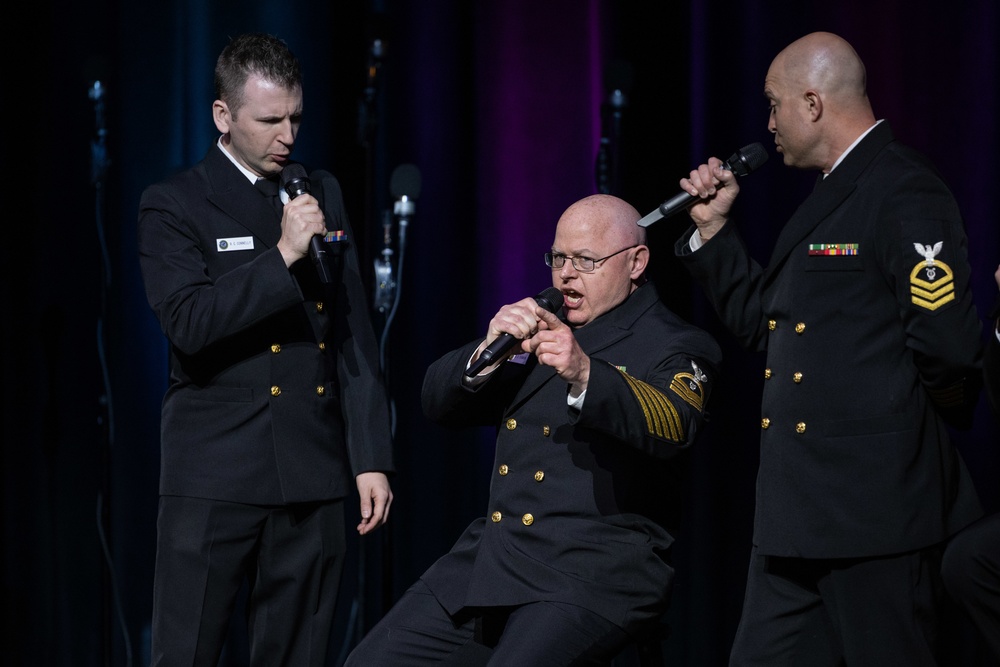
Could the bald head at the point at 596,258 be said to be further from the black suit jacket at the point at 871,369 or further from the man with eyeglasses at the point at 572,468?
the black suit jacket at the point at 871,369

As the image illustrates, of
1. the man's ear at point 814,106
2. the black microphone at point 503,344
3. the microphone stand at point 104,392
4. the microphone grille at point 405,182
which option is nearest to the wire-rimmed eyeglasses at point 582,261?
the black microphone at point 503,344

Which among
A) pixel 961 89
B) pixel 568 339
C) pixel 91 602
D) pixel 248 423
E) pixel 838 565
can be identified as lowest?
pixel 91 602

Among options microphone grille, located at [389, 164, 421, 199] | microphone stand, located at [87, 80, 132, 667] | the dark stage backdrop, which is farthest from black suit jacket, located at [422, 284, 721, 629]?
microphone stand, located at [87, 80, 132, 667]

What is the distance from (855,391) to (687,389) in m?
0.30

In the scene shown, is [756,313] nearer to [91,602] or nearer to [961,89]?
[961,89]

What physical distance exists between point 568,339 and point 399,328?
79.6 inches

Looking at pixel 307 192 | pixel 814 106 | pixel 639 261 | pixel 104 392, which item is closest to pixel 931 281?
pixel 814 106

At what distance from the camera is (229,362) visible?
2.39 metres

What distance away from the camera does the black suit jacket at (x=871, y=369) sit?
2037 mm

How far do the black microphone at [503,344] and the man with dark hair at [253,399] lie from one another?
1.23 feet

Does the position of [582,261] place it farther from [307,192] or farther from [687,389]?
[307,192]

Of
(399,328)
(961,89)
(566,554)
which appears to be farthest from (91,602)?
(961,89)

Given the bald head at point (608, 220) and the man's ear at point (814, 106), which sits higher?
the man's ear at point (814, 106)

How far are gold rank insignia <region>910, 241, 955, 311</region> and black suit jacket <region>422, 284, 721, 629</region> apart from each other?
1.44 feet
